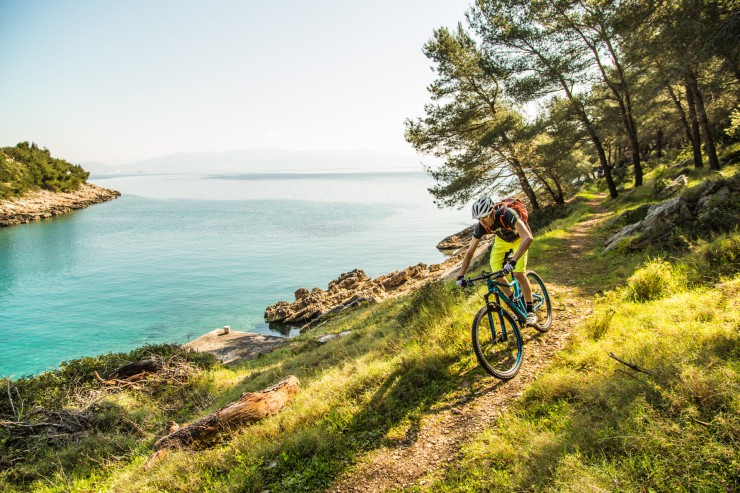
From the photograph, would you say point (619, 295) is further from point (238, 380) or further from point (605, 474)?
point (238, 380)

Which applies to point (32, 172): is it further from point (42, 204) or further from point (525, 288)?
point (525, 288)

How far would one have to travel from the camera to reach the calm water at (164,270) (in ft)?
87.6

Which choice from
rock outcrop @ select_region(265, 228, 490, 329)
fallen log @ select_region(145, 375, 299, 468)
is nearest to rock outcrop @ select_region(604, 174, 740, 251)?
fallen log @ select_region(145, 375, 299, 468)

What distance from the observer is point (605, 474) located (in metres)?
3.73

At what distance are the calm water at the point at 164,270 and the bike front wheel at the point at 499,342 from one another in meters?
23.1

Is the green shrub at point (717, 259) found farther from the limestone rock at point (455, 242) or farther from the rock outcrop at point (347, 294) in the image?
the limestone rock at point (455, 242)

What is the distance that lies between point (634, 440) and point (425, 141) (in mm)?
24855

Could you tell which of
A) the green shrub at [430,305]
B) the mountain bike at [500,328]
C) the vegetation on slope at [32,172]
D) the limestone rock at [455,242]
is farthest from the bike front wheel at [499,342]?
the vegetation on slope at [32,172]

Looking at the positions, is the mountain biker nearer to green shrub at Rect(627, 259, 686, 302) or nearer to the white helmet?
the white helmet

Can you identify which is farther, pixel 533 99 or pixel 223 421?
Result: pixel 533 99

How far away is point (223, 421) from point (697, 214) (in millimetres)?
13514

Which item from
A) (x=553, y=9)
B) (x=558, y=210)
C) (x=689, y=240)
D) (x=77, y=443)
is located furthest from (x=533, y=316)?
(x=558, y=210)

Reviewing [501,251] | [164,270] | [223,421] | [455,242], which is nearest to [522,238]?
[501,251]

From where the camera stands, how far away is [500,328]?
23.5 feet
